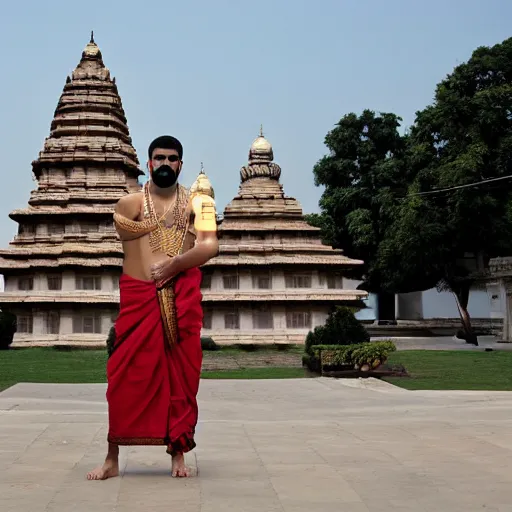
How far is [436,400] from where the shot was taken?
46.7 ft

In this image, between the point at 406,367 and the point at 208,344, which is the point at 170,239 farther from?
the point at 208,344

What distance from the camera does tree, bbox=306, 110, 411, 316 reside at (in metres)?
48.2

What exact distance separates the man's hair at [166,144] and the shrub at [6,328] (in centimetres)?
2999

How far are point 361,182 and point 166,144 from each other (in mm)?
45477

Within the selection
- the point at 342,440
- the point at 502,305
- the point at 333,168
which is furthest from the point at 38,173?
the point at 342,440

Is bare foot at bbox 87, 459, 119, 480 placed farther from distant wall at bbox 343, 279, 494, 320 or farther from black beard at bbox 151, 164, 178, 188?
distant wall at bbox 343, 279, 494, 320

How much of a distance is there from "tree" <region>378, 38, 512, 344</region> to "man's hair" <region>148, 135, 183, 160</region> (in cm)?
3244

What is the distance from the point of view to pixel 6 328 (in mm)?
35469

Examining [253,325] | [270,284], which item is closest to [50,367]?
[253,325]

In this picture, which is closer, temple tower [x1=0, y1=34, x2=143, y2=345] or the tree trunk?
temple tower [x1=0, y1=34, x2=143, y2=345]

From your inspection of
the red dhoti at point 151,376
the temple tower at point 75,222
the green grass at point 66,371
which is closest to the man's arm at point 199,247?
the red dhoti at point 151,376

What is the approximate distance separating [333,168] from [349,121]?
10.0ft

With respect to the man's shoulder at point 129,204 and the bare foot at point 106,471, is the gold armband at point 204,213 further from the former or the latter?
the bare foot at point 106,471

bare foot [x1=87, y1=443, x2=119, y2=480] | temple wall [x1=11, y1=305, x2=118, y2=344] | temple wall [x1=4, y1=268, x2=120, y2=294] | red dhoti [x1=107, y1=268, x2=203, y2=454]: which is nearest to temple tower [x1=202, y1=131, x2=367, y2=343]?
temple wall [x1=4, y1=268, x2=120, y2=294]
